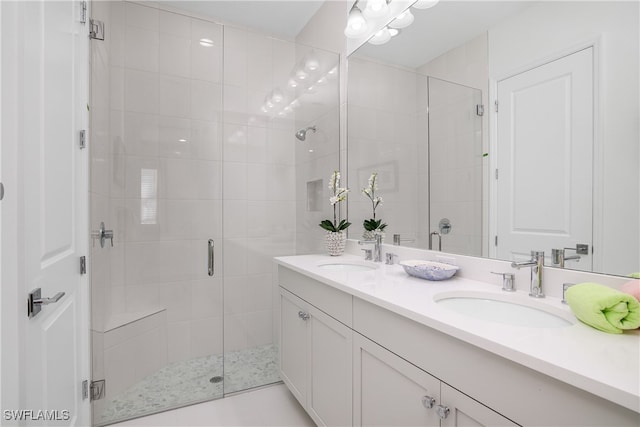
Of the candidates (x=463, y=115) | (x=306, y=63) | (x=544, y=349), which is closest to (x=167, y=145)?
(x=306, y=63)

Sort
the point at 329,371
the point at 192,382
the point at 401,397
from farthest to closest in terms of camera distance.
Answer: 1. the point at 192,382
2. the point at 329,371
3. the point at 401,397

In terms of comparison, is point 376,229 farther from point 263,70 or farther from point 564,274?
point 263,70

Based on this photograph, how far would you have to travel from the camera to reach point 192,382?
6.55 feet

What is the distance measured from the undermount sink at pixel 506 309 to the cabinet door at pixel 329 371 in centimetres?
42

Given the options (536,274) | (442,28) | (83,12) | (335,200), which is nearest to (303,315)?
(335,200)

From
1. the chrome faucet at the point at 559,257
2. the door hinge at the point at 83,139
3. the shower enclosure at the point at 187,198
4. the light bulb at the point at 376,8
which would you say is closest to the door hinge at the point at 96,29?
the shower enclosure at the point at 187,198

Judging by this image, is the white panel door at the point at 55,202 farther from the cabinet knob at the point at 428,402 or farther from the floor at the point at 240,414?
the cabinet knob at the point at 428,402

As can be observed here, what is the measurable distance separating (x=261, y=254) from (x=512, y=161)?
174 centimetres

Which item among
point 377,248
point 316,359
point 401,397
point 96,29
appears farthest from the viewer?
point 377,248

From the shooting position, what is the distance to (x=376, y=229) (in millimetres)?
1951

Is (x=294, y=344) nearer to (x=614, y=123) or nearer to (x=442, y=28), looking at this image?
(x=614, y=123)

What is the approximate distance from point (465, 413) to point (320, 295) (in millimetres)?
806

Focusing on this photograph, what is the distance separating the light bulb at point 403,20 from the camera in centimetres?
170

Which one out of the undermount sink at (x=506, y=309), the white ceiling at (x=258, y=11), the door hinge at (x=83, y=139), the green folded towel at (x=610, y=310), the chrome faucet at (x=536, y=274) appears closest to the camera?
the green folded towel at (x=610, y=310)
